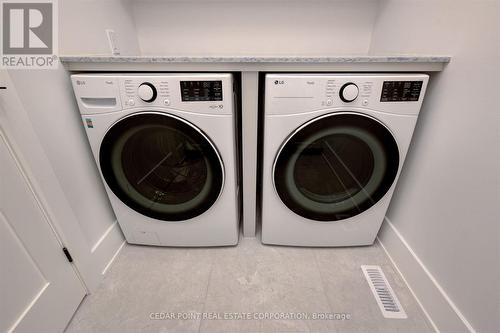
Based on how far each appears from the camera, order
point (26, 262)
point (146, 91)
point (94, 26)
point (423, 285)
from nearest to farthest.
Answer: point (26, 262)
point (146, 91)
point (423, 285)
point (94, 26)

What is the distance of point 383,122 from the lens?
86 centimetres

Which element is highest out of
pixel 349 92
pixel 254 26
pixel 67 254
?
pixel 254 26

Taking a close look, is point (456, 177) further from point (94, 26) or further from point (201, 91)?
point (94, 26)

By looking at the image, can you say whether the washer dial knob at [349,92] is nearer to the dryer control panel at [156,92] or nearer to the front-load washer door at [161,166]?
the dryer control panel at [156,92]

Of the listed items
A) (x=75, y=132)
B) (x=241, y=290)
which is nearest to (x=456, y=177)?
(x=241, y=290)

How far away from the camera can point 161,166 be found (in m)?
0.97

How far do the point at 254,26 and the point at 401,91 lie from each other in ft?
3.34

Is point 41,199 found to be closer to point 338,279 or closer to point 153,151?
point 153,151

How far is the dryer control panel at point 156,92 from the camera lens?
801mm

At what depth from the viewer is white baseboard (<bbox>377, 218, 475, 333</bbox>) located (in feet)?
2.53

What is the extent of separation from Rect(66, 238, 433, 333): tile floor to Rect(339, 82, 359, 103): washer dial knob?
0.79m

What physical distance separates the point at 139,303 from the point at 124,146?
0.67 meters

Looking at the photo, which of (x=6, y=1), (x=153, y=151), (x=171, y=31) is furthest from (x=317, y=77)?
(x=171, y=31)

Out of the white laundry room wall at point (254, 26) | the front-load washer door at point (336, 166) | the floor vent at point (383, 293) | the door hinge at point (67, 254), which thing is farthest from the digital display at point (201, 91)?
the floor vent at point (383, 293)
